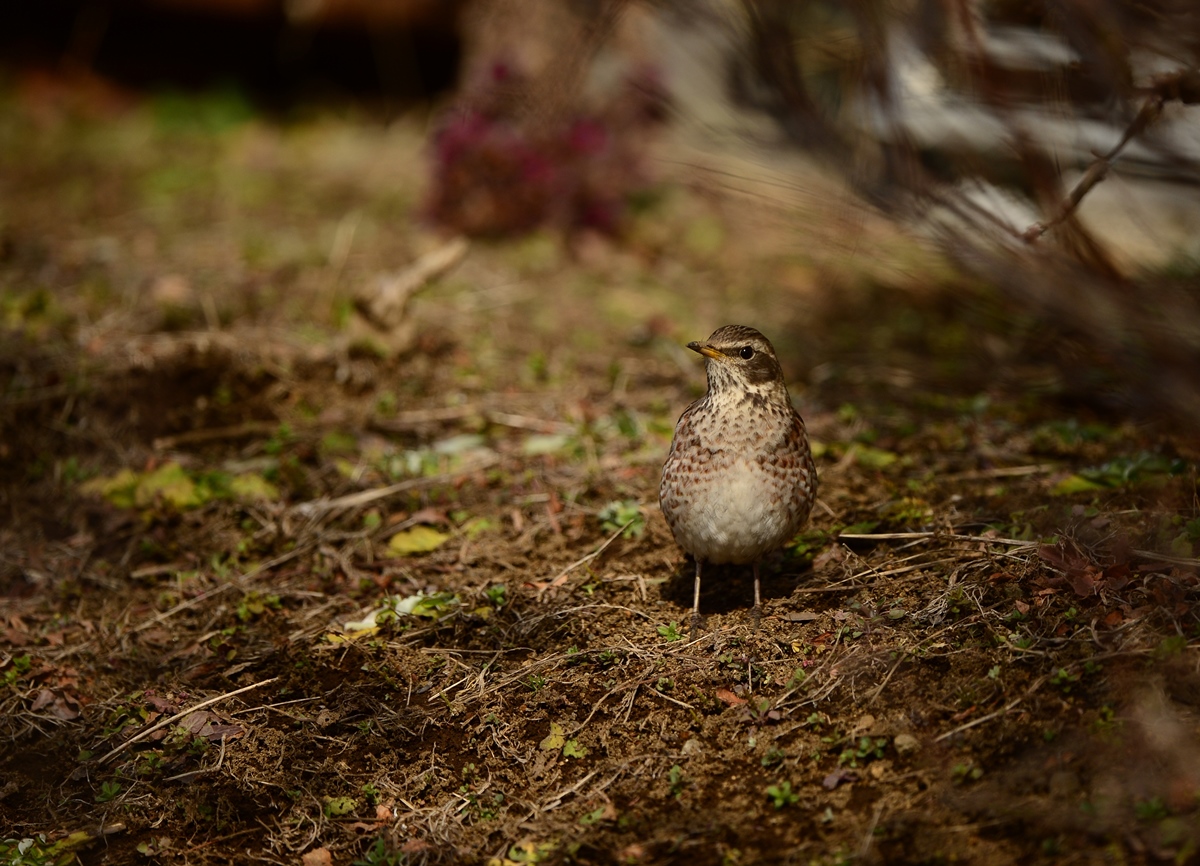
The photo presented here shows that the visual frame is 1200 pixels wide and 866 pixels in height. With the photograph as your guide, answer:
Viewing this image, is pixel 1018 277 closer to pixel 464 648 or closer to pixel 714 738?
pixel 714 738

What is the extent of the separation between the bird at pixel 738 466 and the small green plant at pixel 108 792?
225cm

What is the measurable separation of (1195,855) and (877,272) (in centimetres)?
661

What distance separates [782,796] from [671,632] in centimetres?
101

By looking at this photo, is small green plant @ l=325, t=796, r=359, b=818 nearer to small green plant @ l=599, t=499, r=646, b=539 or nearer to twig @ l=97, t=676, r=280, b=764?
twig @ l=97, t=676, r=280, b=764

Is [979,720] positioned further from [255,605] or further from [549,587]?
[255,605]

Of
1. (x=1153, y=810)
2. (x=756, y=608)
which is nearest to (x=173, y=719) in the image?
(x=756, y=608)

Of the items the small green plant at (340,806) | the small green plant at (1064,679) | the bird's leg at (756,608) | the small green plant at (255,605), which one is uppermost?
the small green plant at (1064,679)

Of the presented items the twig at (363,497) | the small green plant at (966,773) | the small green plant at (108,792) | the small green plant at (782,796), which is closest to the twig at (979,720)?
the small green plant at (966,773)

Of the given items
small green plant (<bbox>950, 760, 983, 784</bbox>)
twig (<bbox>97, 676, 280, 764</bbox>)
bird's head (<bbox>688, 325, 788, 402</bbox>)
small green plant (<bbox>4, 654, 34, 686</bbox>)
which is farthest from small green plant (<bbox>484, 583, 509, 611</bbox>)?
small green plant (<bbox>950, 760, 983, 784</bbox>)

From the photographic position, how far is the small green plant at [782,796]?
385 cm

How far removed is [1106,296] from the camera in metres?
3.04

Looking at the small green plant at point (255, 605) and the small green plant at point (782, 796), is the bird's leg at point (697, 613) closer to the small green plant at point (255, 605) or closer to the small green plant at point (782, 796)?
the small green plant at point (782, 796)

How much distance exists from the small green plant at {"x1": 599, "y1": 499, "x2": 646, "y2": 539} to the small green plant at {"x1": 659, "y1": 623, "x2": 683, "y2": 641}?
807 mm

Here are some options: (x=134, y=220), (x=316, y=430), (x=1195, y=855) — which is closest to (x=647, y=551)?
(x=316, y=430)
